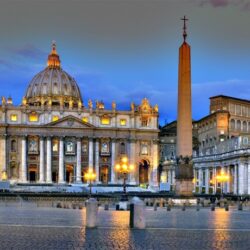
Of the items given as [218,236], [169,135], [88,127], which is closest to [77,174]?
[88,127]

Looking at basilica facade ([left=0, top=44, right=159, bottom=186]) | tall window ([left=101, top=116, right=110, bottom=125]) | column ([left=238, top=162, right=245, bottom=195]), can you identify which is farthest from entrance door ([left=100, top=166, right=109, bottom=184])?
column ([left=238, top=162, right=245, bottom=195])

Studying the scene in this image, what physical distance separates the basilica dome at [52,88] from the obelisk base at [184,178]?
103 metres

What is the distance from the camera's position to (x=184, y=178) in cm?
3834

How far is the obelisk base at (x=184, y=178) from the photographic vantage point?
37.6 m

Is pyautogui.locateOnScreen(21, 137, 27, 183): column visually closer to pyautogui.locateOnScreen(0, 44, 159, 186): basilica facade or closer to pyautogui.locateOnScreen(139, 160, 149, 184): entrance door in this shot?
pyautogui.locateOnScreen(0, 44, 159, 186): basilica facade

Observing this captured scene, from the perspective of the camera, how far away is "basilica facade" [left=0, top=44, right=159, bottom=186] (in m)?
117

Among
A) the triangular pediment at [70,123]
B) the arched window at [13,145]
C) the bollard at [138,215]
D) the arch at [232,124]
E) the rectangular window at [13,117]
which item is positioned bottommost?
the bollard at [138,215]

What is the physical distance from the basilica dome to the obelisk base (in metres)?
103

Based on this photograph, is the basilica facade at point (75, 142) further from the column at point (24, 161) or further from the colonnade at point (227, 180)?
the colonnade at point (227, 180)

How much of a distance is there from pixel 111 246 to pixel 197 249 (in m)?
2.01

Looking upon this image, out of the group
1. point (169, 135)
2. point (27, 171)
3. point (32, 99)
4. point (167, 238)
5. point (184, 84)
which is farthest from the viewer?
point (32, 99)

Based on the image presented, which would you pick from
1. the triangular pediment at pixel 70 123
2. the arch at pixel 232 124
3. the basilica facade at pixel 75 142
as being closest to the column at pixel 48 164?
the basilica facade at pixel 75 142

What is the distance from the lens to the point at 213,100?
108m

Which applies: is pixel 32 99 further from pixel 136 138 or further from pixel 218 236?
pixel 218 236
